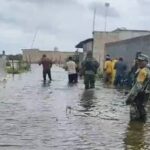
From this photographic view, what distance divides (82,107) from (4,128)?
510 cm

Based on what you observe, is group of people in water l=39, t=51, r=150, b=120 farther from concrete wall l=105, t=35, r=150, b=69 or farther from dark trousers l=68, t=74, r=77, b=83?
concrete wall l=105, t=35, r=150, b=69

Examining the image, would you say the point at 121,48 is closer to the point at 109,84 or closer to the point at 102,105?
the point at 109,84

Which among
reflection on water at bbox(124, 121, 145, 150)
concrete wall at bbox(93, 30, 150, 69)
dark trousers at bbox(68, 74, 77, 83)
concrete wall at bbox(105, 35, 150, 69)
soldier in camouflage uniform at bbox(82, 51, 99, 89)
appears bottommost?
reflection on water at bbox(124, 121, 145, 150)

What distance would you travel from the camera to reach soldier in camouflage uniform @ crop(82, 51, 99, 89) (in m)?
25.1

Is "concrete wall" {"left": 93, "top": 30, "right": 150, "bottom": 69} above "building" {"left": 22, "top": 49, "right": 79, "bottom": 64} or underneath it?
above

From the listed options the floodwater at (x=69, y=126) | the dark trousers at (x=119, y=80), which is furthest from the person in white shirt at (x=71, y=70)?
the floodwater at (x=69, y=126)

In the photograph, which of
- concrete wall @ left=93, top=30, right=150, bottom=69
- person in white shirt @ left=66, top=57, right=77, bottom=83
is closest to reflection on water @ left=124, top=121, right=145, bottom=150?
person in white shirt @ left=66, top=57, right=77, bottom=83

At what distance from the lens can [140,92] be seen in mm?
13602

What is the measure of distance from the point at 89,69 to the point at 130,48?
6511mm

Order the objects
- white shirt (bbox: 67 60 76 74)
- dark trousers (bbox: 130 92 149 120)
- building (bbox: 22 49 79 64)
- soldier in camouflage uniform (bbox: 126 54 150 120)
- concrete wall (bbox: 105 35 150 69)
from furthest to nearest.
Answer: building (bbox: 22 49 79 64) < white shirt (bbox: 67 60 76 74) < concrete wall (bbox: 105 35 150 69) < dark trousers (bbox: 130 92 149 120) < soldier in camouflage uniform (bbox: 126 54 150 120)

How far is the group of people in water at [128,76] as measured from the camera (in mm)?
13516

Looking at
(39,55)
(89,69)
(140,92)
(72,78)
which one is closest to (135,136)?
(140,92)

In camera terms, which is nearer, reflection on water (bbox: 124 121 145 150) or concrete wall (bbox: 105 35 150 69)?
reflection on water (bbox: 124 121 145 150)

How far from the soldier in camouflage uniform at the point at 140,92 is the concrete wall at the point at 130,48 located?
41.9 ft
